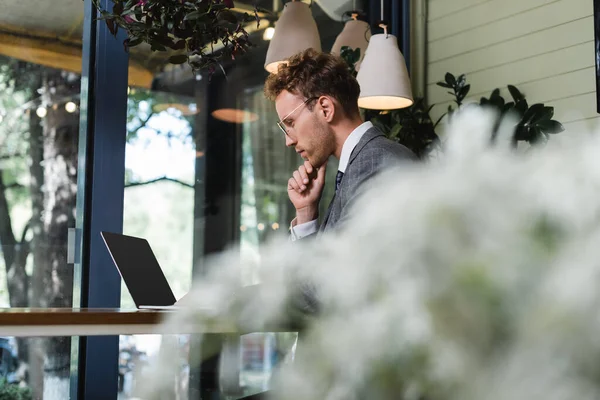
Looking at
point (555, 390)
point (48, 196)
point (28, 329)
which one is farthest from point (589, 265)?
point (48, 196)

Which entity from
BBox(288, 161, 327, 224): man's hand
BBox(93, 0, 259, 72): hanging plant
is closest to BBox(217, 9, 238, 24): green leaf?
BBox(93, 0, 259, 72): hanging plant

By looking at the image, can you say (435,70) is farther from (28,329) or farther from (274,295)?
(274,295)

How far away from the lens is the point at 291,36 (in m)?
3.33

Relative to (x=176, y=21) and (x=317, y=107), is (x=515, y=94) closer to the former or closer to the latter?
(x=317, y=107)

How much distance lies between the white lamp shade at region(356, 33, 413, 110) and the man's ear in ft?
2.18

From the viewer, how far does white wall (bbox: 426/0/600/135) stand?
3744 mm

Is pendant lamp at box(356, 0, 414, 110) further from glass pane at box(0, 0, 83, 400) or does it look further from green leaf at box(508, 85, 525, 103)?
glass pane at box(0, 0, 83, 400)

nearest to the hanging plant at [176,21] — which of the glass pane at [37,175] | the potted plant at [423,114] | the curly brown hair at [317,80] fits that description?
the curly brown hair at [317,80]

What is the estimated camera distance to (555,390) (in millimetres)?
184

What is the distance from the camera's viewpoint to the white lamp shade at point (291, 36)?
3.28 meters

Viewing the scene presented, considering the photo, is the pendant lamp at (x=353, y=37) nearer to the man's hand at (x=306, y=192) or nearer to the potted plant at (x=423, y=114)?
the potted plant at (x=423, y=114)

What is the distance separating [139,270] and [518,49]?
268 cm

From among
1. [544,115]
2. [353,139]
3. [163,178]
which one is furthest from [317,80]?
[544,115]

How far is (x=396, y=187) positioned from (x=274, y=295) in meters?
0.06
